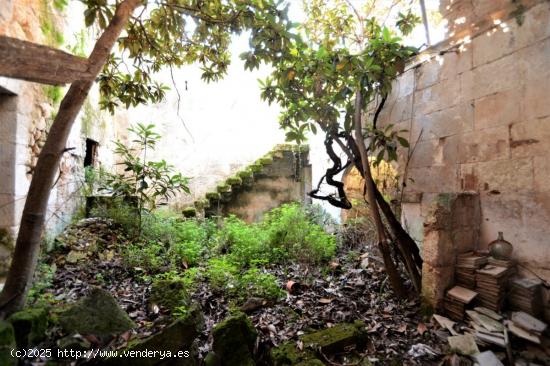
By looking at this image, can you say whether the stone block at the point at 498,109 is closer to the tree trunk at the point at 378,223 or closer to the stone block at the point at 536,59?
the stone block at the point at 536,59

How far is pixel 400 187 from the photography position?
13.1 feet

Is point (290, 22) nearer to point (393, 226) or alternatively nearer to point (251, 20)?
point (251, 20)

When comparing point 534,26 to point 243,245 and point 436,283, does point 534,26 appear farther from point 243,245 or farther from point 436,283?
point 243,245

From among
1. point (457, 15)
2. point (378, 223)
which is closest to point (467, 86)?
point (457, 15)

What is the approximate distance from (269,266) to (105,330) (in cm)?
241

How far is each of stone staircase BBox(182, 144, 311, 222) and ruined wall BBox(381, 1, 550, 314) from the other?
163 inches

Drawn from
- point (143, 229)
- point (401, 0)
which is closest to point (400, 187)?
point (401, 0)

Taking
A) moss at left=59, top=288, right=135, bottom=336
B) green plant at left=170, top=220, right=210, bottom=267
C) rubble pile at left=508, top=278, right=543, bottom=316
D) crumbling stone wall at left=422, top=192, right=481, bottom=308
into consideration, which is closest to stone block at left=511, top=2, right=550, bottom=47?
crumbling stone wall at left=422, top=192, right=481, bottom=308

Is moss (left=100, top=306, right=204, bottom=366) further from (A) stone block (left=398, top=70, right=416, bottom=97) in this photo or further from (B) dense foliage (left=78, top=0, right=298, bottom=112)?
(A) stone block (left=398, top=70, right=416, bottom=97)

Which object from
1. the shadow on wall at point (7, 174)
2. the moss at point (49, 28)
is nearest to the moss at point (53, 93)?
the moss at point (49, 28)

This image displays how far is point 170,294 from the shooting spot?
2762 mm

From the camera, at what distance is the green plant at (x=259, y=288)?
3.06 metres

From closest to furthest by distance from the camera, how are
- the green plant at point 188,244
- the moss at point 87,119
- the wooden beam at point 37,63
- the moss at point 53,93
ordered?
1. the wooden beam at point 37,63
2. the moss at point 53,93
3. the green plant at point 188,244
4. the moss at point 87,119

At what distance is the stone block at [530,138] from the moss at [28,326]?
4138 millimetres
